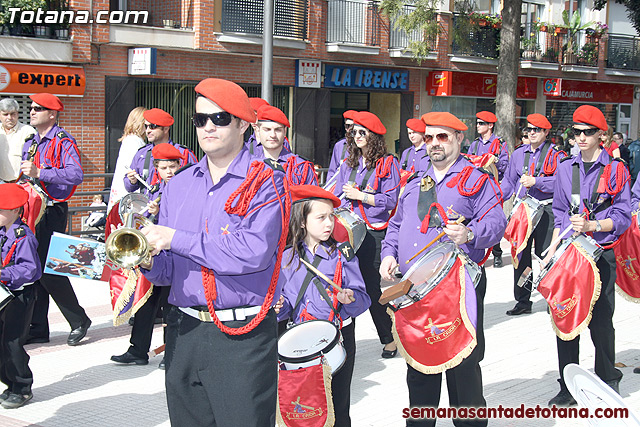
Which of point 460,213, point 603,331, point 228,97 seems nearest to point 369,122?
point 460,213

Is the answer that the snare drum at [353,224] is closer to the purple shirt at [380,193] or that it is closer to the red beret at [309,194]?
the purple shirt at [380,193]

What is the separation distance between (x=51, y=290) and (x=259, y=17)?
15.3 meters

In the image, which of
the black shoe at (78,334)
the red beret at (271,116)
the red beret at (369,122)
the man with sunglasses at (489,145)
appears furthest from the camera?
the man with sunglasses at (489,145)

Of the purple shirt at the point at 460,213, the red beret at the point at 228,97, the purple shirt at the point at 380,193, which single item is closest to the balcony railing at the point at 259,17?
the purple shirt at the point at 380,193

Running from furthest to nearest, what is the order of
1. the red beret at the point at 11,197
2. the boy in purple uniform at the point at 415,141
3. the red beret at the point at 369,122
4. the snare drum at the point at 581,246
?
the boy in purple uniform at the point at 415,141 → the red beret at the point at 369,122 → the snare drum at the point at 581,246 → the red beret at the point at 11,197

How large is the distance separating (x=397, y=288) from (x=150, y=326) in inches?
128

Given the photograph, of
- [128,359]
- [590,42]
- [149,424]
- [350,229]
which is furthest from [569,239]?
[590,42]

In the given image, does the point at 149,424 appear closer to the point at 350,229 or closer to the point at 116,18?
the point at 350,229

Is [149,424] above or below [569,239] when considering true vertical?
below

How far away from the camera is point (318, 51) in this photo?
24.0 m

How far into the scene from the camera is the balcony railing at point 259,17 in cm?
2153

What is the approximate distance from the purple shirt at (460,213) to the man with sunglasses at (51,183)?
3.79 metres

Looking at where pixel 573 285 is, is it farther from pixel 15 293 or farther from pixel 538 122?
pixel 538 122

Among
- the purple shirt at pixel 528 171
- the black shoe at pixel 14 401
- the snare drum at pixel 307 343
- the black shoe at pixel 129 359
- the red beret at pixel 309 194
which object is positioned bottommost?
the black shoe at pixel 129 359
